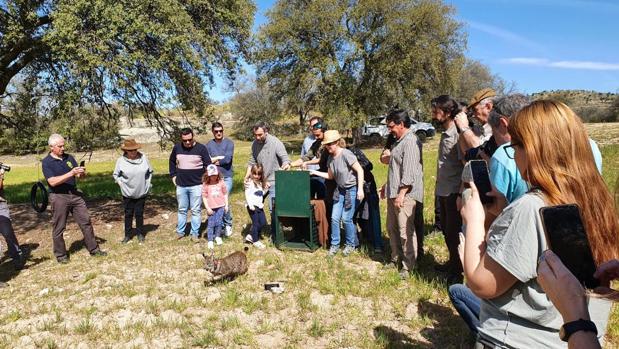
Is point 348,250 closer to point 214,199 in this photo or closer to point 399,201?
point 399,201

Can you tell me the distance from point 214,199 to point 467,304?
16.6ft

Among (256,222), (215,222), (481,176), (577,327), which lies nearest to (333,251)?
(256,222)

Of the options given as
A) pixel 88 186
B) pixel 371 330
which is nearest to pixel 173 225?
pixel 371 330

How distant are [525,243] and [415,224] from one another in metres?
4.12

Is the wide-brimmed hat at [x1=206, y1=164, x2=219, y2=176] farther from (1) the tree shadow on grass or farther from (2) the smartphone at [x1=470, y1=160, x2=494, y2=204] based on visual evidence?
(2) the smartphone at [x1=470, y1=160, x2=494, y2=204]

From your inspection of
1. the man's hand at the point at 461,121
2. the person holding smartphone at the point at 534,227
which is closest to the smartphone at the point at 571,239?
the person holding smartphone at the point at 534,227

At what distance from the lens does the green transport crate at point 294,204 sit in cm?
678

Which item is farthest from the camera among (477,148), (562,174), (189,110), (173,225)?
(189,110)

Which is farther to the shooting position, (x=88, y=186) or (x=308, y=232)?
(x=88, y=186)

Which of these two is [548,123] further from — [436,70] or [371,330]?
[436,70]

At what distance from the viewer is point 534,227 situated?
180cm

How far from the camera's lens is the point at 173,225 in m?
9.51

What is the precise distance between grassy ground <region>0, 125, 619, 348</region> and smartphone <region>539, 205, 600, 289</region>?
2.96 meters

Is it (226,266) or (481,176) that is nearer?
(481,176)
